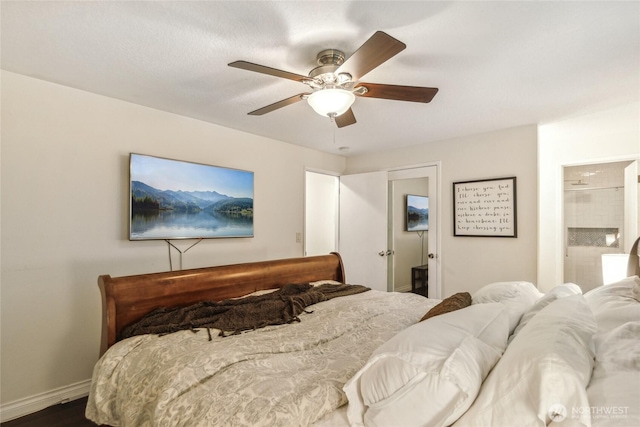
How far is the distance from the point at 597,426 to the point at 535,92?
2542 millimetres

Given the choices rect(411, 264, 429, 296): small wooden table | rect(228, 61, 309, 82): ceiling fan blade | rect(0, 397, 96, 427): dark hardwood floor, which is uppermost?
rect(228, 61, 309, 82): ceiling fan blade

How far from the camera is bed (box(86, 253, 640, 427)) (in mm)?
812

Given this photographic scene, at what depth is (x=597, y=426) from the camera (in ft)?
2.32

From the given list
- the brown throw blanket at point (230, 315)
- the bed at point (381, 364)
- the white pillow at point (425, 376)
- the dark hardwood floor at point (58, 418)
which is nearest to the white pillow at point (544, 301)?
the bed at point (381, 364)

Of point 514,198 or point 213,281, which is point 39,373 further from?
point 514,198

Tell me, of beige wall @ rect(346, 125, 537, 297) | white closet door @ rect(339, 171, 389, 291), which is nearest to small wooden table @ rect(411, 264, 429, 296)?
beige wall @ rect(346, 125, 537, 297)

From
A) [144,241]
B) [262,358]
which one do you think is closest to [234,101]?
[144,241]

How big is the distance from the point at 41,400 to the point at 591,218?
610cm

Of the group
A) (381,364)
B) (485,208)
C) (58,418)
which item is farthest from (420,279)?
(58,418)

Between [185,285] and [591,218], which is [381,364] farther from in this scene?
[591,218]

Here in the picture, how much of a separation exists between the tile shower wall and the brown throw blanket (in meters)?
3.85

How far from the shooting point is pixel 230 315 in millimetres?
2014

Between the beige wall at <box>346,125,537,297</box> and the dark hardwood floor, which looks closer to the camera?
the dark hardwood floor

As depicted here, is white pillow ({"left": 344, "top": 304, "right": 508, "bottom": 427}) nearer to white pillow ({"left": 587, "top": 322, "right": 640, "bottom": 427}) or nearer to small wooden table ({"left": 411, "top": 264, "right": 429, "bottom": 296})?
white pillow ({"left": 587, "top": 322, "right": 640, "bottom": 427})
